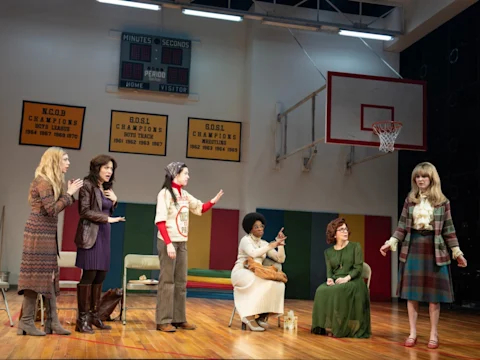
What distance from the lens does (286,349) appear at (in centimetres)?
412

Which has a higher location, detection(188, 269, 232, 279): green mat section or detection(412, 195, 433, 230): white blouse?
detection(412, 195, 433, 230): white blouse

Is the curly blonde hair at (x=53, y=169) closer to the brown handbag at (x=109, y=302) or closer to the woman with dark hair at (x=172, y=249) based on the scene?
the woman with dark hair at (x=172, y=249)

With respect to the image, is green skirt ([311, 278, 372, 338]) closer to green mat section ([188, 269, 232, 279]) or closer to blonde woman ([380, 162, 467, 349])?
blonde woman ([380, 162, 467, 349])

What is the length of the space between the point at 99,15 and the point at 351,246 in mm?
7378

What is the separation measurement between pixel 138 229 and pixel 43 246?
5.91 metres

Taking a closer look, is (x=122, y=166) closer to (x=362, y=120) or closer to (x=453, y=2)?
(x=362, y=120)

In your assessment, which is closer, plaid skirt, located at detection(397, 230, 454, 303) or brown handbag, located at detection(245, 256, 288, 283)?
plaid skirt, located at detection(397, 230, 454, 303)

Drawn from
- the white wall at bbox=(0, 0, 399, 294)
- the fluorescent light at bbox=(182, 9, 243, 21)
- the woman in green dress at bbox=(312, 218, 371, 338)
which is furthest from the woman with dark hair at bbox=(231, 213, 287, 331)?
the white wall at bbox=(0, 0, 399, 294)

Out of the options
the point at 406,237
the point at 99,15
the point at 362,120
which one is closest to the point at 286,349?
the point at 406,237

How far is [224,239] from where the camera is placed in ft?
34.4

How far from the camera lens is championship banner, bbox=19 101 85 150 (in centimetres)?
994

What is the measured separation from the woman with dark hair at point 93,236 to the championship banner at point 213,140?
19.0ft

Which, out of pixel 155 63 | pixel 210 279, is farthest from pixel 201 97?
pixel 210 279

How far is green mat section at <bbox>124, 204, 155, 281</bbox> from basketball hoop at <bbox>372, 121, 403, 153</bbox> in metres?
4.23
